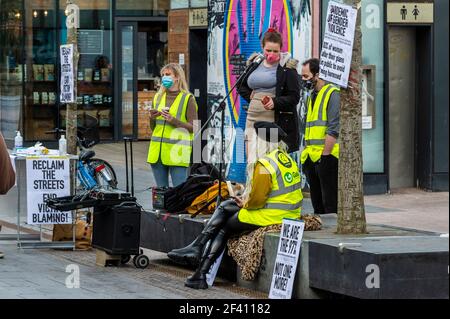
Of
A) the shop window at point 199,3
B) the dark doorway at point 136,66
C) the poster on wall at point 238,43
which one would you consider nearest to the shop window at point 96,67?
the dark doorway at point 136,66

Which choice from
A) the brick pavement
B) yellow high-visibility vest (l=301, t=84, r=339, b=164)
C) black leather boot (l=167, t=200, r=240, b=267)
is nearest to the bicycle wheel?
the brick pavement

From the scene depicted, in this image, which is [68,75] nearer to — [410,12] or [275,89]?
→ [275,89]

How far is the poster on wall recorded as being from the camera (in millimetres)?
16703

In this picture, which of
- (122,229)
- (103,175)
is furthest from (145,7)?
(122,229)

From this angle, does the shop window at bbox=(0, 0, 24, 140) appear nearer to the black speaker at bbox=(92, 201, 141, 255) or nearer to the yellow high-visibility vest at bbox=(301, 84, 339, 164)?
the yellow high-visibility vest at bbox=(301, 84, 339, 164)

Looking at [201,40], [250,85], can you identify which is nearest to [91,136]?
[201,40]

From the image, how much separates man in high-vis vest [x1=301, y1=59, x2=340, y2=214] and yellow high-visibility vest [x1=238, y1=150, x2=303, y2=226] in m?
2.02

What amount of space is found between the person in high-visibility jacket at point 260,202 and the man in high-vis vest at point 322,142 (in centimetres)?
179

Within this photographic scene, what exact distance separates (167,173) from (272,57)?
218cm

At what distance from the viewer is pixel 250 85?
1288 cm

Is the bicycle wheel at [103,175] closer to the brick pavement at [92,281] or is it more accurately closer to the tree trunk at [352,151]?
the brick pavement at [92,281]

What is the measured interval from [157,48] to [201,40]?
535 centimetres

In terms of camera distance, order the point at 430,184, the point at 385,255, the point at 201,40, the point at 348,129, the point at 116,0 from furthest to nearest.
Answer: the point at 116,0 < the point at 201,40 < the point at 430,184 < the point at 348,129 < the point at 385,255
